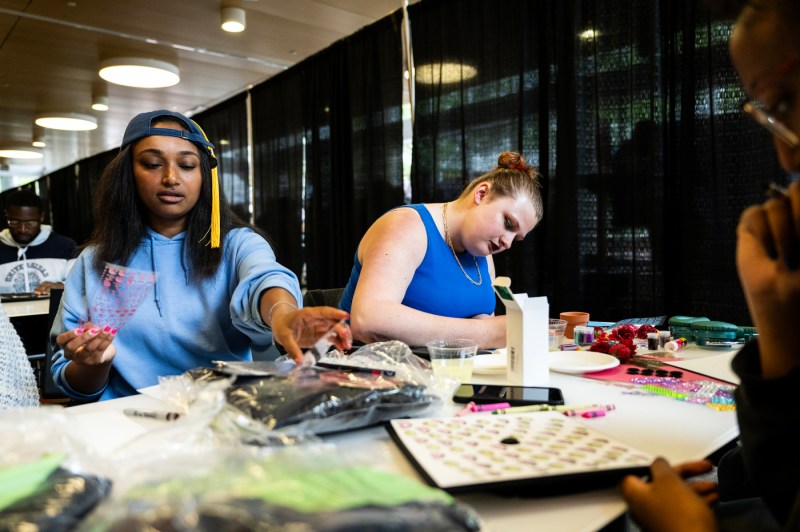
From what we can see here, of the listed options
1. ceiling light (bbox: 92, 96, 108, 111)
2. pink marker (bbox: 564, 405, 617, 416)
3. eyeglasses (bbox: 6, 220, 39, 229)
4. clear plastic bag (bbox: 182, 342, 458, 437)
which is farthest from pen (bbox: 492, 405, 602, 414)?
ceiling light (bbox: 92, 96, 108, 111)

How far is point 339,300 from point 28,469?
1558 millimetres

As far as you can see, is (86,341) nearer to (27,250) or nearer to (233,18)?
(233,18)

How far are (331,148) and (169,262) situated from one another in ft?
10.5

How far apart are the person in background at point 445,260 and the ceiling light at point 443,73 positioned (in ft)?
5.14

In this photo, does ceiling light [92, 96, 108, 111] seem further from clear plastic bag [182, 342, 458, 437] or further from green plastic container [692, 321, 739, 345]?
green plastic container [692, 321, 739, 345]

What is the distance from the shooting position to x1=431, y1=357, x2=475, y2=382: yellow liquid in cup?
1106 mm

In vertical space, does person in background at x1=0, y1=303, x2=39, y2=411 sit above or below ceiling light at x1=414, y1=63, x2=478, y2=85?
below

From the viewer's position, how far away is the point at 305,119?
494 cm

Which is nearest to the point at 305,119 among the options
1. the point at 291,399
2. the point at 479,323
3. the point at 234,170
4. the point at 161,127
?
the point at 234,170

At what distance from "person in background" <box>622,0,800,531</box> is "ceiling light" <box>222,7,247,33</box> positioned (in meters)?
3.69

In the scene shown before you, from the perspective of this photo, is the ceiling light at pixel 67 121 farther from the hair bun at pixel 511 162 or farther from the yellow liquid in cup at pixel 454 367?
the yellow liquid in cup at pixel 454 367

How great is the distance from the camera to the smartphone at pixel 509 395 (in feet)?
3.15

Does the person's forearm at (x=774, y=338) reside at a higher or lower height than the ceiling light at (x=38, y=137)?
lower

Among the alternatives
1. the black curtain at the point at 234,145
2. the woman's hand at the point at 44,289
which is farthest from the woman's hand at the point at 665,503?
the black curtain at the point at 234,145
